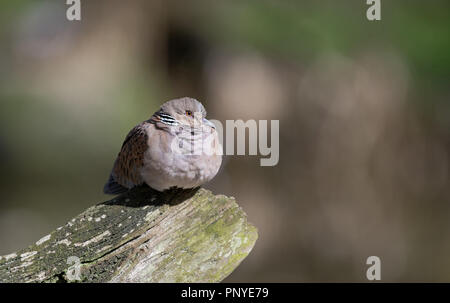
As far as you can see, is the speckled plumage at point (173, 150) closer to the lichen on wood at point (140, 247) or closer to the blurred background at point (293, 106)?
the lichen on wood at point (140, 247)

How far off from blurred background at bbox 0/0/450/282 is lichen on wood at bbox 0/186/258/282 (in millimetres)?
4839

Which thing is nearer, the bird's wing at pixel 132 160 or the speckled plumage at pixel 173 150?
the speckled plumage at pixel 173 150

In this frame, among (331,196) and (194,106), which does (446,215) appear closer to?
(331,196)

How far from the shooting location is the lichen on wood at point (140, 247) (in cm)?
214

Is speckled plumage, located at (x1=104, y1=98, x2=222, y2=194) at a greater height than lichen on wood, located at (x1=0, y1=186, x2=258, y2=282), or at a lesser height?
greater

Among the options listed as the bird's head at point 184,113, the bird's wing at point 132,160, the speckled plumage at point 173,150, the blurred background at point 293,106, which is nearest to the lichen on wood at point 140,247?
the speckled plumage at point 173,150

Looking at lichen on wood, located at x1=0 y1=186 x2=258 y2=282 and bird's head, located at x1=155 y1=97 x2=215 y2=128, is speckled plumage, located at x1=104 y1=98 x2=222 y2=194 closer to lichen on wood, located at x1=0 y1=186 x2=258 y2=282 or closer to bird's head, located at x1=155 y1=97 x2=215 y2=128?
bird's head, located at x1=155 y1=97 x2=215 y2=128

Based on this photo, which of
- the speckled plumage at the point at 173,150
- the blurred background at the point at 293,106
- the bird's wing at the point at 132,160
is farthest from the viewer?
the blurred background at the point at 293,106

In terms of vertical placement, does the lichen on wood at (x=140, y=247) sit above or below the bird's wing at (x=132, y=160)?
below

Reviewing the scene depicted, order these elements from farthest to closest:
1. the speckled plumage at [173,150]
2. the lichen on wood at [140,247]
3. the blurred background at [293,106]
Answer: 1. the blurred background at [293,106]
2. the speckled plumage at [173,150]
3. the lichen on wood at [140,247]

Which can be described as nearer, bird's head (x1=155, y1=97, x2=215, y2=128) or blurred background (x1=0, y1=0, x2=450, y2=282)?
bird's head (x1=155, y1=97, x2=215, y2=128)

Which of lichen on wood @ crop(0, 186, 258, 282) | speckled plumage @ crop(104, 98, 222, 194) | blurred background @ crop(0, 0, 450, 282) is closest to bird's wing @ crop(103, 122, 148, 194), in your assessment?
speckled plumage @ crop(104, 98, 222, 194)

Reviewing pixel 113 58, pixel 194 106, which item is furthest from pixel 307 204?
pixel 194 106

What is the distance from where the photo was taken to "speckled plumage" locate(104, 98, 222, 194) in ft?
10.7
